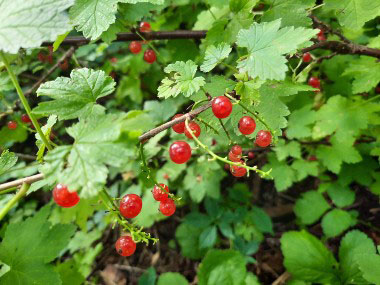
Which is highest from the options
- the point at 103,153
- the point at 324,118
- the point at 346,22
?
the point at 103,153

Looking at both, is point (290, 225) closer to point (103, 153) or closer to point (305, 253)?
point (305, 253)

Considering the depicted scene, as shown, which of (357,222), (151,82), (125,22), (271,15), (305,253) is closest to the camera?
(271,15)

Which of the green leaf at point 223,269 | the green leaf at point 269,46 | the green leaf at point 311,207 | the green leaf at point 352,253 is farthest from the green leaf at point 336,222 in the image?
the green leaf at point 269,46

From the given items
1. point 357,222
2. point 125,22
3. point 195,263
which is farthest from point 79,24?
point 357,222

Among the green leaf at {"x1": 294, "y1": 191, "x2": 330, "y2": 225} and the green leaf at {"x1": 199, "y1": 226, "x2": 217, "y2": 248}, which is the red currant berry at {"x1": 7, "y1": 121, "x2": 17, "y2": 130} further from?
the green leaf at {"x1": 294, "y1": 191, "x2": 330, "y2": 225}

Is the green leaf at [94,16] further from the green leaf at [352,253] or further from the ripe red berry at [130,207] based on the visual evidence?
the green leaf at [352,253]

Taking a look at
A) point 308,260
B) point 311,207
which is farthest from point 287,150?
point 308,260

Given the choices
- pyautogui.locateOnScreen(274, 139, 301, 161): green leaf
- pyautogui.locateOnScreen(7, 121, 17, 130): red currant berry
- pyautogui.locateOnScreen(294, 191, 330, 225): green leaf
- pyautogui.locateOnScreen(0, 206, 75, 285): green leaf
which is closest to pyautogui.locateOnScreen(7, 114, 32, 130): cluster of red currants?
pyautogui.locateOnScreen(7, 121, 17, 130): red currant berry
